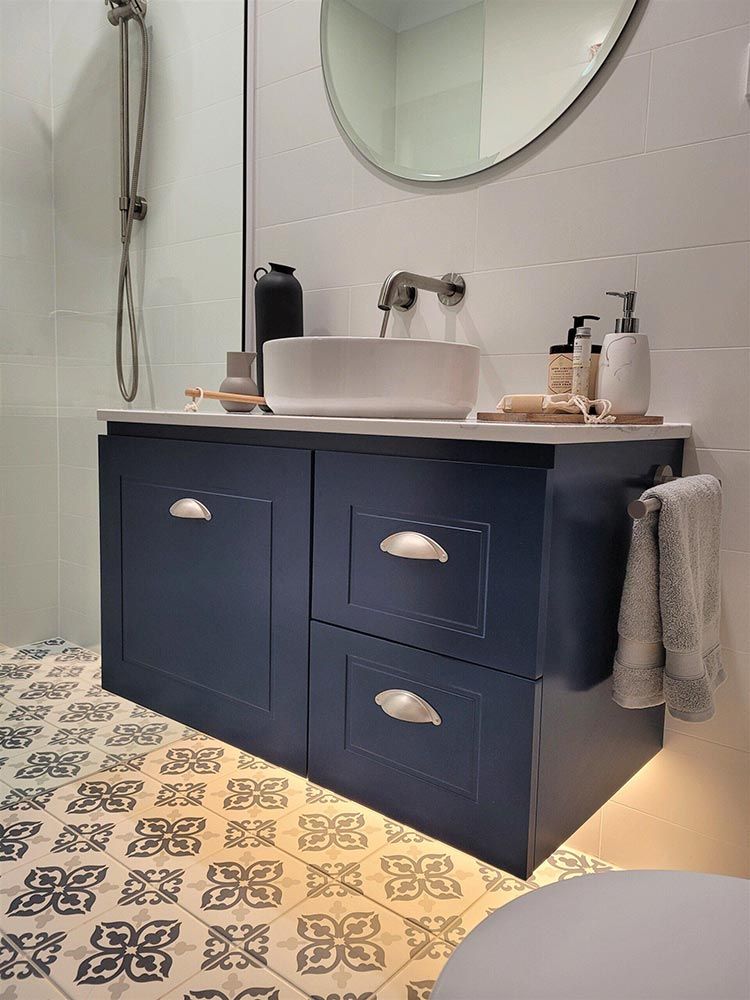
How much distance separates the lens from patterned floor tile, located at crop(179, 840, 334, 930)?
123 cm

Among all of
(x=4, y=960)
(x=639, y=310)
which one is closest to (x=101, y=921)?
(x=4, y=960)

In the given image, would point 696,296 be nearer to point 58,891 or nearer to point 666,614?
point 666,614

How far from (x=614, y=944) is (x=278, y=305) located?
141 centimetres

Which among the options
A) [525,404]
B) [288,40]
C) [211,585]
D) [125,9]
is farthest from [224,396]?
[125,9]

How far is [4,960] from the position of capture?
112cm

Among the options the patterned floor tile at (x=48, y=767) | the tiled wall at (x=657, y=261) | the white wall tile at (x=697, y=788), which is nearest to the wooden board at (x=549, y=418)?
the tiled wall at (x=657, y=261)

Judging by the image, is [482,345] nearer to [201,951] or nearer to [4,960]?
[201,951]

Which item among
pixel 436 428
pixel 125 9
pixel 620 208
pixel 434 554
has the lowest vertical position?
pixel 434 554

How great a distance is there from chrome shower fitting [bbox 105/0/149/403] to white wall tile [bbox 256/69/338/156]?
1.18 ft

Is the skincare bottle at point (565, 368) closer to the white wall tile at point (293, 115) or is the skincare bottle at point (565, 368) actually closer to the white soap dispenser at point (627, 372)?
the white soap dispenser at point (627, 372)

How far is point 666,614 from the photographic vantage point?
1.08 meters

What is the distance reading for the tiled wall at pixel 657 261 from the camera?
1268 mm

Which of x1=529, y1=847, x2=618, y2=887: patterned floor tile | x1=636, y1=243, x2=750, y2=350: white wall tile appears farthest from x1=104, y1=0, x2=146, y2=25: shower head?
x1=529, y1=847, x2=618, y2=887: patterned floor tile

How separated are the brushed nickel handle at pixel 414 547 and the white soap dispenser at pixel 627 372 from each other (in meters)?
0.42
